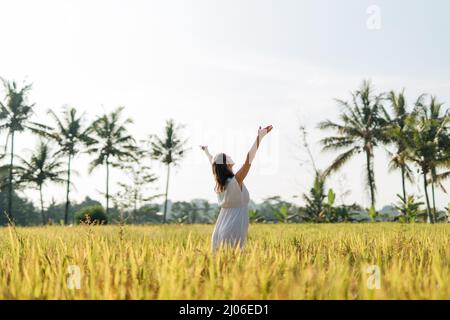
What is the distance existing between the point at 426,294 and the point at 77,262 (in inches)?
105

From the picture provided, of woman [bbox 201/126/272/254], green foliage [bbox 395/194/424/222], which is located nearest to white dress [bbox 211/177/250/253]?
woman [bbox 201/126/272/254]

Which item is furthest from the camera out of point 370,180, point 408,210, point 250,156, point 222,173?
point 370,180

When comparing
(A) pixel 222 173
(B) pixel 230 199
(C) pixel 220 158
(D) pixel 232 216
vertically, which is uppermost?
(C) pixel 220 158

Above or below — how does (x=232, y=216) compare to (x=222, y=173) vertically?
below

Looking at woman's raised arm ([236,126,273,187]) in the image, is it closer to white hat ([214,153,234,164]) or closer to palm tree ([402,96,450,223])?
white hat ([214,153,234,164])

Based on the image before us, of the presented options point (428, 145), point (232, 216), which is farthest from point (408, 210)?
point (232, 216)

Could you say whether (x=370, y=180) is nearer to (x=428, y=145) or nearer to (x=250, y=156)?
(x=428, y=145)

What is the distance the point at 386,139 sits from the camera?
29.8 m

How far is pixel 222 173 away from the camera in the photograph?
185 inches

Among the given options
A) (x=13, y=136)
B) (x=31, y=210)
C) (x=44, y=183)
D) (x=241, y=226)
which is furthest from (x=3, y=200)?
(x=241, y=226)

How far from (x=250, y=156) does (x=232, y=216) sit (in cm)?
70

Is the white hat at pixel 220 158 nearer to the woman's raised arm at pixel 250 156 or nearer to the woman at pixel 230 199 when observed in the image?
the woman at pixel 230 199

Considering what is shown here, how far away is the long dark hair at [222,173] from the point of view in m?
4.68
